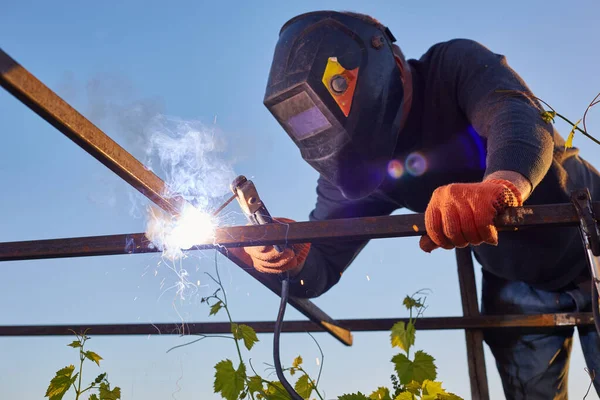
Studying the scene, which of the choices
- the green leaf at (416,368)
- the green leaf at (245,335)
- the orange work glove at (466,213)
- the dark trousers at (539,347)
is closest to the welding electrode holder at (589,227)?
the orange work glove at (466,213)

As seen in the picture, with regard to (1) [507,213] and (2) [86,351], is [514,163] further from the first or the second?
(2) [86,351]

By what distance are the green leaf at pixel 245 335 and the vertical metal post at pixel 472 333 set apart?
212 cm

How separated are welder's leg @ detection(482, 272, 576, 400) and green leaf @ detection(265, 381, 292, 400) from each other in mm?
2469

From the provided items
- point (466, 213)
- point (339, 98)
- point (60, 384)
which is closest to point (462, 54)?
point (339, 98)

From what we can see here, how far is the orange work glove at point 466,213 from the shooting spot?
1.77 m

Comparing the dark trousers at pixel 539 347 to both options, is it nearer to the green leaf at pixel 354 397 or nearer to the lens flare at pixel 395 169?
the lens flare at pixel 395 169

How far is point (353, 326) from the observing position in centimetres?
358

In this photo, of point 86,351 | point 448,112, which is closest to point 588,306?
point 448,112

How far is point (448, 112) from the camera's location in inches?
124

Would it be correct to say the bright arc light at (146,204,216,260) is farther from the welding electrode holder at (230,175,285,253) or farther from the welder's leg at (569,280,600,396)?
the welder's leg at (569,280,600,396)

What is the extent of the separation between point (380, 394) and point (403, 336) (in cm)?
45

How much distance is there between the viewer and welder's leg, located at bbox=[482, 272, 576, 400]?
3.41 m

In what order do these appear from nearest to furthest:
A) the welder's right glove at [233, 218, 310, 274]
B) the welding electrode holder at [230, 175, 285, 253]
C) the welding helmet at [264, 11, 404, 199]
A: 1. the welding electrode holder at [230, 175, 285, 253]
2. the welder's right glove at [233, 218, 310, 274]
3. the welding helmet at [264, 11, 404, 199]

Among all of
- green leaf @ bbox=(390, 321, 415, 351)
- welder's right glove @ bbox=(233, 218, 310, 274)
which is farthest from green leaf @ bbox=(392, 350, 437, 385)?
welder's right glove @ bbox=(233, 218, 310, 274)
